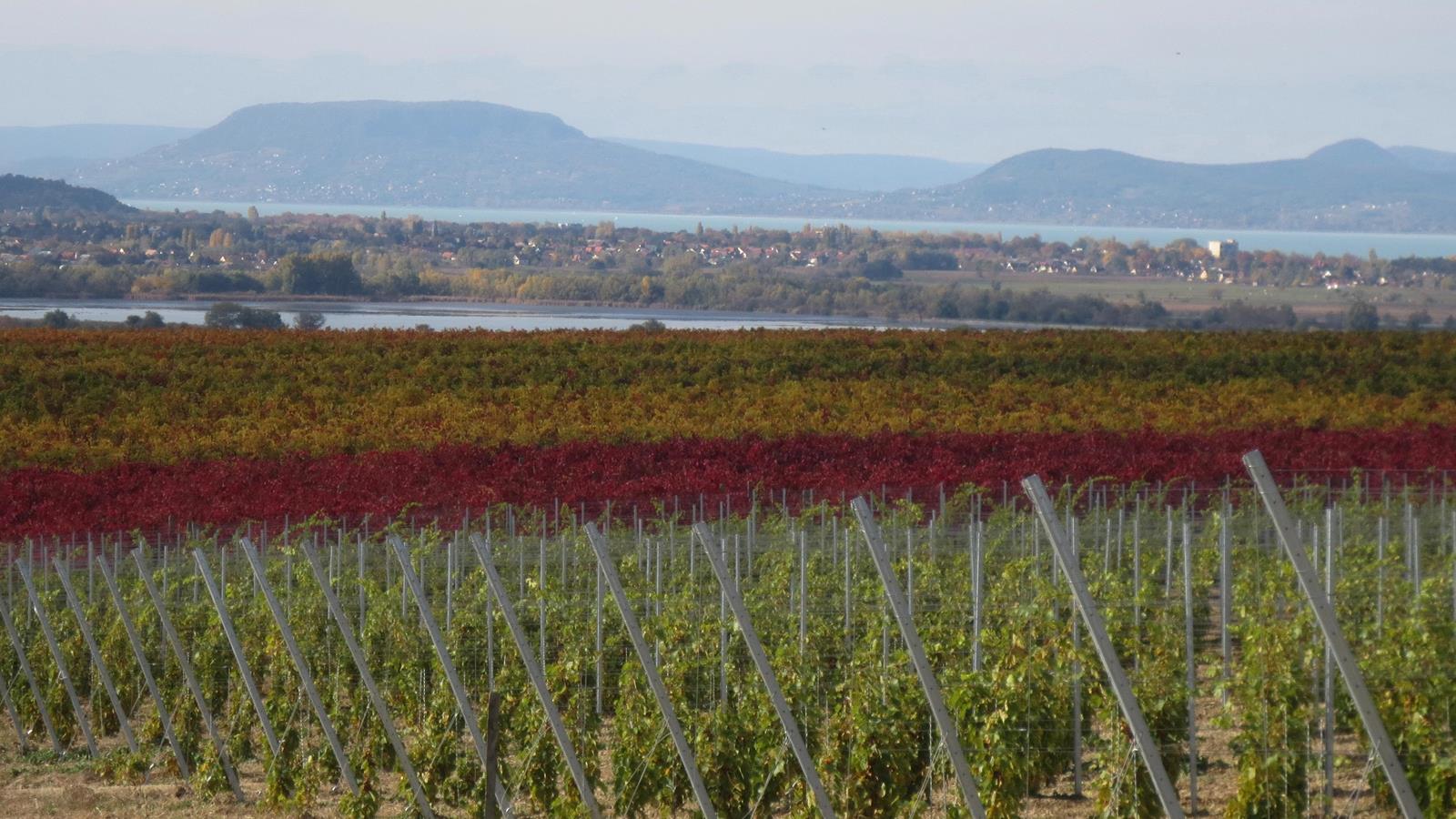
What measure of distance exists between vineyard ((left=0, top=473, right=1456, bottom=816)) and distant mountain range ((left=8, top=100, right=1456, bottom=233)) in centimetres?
6765

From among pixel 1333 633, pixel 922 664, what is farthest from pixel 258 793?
pixel 1333 633

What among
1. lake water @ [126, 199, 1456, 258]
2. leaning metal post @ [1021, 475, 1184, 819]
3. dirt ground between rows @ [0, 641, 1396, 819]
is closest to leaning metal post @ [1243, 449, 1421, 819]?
leaning metal post @ [1021, 475, 1184, 819]

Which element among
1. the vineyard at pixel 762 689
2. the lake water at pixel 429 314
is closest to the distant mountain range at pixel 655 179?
the lake water at pixel 429 314

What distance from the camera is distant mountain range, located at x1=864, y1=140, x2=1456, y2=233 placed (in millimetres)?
77562

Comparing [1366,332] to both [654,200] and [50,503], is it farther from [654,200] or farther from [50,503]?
[654,200]

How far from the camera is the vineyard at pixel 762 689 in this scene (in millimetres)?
8016

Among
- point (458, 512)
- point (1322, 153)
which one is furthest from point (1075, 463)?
point (1322, 153)

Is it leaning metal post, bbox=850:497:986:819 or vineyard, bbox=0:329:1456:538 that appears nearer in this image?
leaning metal post, bbox=850:497:986:819

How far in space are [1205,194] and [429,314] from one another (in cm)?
4586

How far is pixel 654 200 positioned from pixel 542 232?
186 feet

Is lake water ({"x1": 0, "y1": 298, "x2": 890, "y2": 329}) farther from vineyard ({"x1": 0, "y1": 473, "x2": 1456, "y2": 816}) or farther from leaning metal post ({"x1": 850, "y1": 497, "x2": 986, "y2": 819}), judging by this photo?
leaning metal post ({"x1": 850, "y1": 497, "x2": 986, "y2": 819})

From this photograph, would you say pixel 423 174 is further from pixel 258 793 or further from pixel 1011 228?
pixel 258 793

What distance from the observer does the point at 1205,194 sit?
85.8 metres

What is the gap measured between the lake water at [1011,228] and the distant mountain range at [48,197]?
20.4 m
